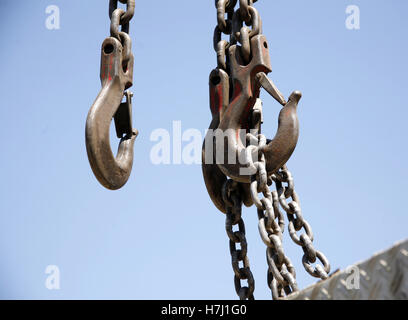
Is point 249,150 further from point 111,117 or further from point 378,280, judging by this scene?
point 378,280

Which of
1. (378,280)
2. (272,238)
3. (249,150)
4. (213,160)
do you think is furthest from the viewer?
(213,160)

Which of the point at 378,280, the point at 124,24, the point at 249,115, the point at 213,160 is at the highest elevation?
the point at 124,24

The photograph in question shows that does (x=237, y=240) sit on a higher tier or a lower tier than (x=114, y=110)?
lower

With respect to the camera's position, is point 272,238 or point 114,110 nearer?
point 272,238

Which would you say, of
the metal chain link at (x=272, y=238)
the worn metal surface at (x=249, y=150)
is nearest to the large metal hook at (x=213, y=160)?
the worn metal surface at (x=249, y=150)

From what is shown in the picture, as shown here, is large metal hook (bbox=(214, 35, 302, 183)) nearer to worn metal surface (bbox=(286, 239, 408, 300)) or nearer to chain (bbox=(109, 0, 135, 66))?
chain (bbox=(109, 0, 135, 66))

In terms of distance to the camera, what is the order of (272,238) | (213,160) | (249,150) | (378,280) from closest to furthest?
1. (378,280)
2. (272,238)
3. (249,150)
4. (213,160)

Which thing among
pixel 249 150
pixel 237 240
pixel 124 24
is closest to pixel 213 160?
pixel 249 150

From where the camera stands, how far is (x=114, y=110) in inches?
112

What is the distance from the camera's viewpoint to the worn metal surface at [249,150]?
104 inches

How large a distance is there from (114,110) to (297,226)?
0.80 metres

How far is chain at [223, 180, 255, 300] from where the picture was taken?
2709mm

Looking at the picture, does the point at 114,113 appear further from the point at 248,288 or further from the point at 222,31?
Result: the point at 248,288
